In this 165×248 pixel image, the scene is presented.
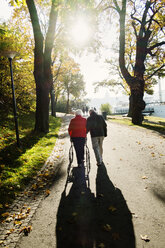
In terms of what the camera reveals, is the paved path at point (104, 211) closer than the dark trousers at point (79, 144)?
Yes

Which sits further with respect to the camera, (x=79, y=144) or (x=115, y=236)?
(x=79, y=144)

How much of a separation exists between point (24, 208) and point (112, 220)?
1.92 meters

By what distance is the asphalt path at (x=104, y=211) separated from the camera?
103 inches

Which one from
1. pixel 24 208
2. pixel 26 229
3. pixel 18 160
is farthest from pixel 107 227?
pixel 18 160

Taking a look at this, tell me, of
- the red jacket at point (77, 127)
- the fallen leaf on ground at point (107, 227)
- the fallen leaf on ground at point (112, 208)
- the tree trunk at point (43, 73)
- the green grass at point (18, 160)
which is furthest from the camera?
→ the tree trunk at point (43, 73)

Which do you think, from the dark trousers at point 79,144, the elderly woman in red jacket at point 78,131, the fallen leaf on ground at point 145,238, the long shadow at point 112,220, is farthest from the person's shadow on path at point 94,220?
the elderly woman in red jacket at point 78,131

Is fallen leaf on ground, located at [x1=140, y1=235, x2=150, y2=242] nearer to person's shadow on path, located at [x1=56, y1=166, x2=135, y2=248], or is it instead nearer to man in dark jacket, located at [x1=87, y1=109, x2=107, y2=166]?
person's shadow on path, located at [x1=56, y1=166, x2=135, y2=248]

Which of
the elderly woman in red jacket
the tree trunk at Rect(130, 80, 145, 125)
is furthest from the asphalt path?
the tree trunk at Rect(130, 80, 145, 125)

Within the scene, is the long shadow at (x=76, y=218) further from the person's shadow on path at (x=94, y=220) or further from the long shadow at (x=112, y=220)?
the long shadow at (x=112, y=220)

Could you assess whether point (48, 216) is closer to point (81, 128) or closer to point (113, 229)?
point (113, 229)

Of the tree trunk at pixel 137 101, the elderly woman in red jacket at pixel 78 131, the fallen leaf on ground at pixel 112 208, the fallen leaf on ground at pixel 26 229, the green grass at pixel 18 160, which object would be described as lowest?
the fallen leaf on ground at pixel 26 229

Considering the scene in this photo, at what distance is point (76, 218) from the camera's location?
10.3 ft

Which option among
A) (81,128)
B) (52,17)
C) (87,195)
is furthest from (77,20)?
(87,195)

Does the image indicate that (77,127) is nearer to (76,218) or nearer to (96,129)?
(96,129)
